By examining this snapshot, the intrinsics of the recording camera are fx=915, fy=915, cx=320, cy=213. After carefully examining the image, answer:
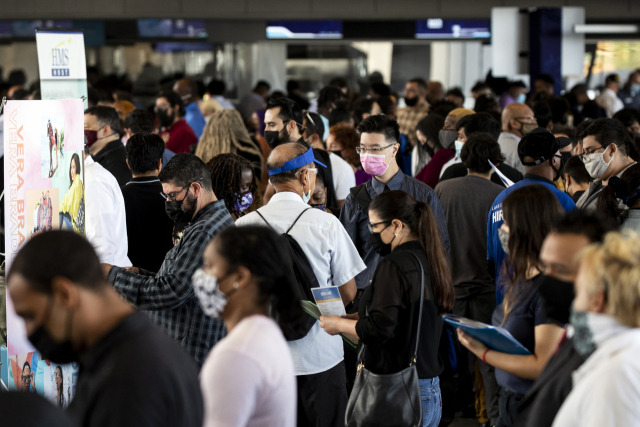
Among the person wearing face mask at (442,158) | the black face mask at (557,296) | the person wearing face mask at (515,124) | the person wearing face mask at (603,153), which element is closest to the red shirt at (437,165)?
the person wearing face mask at (442,158)

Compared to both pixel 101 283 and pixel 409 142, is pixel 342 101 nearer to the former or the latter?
pixel 409 142

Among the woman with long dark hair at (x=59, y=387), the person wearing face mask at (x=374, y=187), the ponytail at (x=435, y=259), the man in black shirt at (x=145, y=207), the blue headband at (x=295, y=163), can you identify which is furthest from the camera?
the man in black shirt at (x=145, y=207)

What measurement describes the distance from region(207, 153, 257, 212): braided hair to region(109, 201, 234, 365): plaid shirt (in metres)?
0.90

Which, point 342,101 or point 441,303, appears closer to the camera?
point 441,303

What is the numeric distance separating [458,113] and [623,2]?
1010 cm

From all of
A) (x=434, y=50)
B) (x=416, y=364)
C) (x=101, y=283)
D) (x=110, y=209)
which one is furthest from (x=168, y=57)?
(x=101, y=283)

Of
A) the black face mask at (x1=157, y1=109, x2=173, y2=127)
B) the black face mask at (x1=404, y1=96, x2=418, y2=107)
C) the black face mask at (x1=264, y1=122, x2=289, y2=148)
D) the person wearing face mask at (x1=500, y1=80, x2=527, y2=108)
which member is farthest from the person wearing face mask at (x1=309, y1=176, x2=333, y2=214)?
the person wearing face mask at (x1=500, y1=80, x2=527, y2=108)

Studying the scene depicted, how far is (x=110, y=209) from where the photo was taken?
4.90 m

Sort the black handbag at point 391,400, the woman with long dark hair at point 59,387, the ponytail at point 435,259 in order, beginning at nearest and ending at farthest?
the black handbag at point 391,400, the ponytail at point 435,259, the woman with long dark hair at point 59,387

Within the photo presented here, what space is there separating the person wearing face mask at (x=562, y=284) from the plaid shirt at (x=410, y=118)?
6.58 m

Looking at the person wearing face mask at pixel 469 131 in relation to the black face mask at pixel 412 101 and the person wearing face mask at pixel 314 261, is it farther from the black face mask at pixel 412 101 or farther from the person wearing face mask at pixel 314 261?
the black face mask at pixel 412 101

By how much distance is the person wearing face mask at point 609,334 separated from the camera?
2.14m

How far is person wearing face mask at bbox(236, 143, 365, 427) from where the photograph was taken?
408cm

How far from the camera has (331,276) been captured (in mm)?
4246
